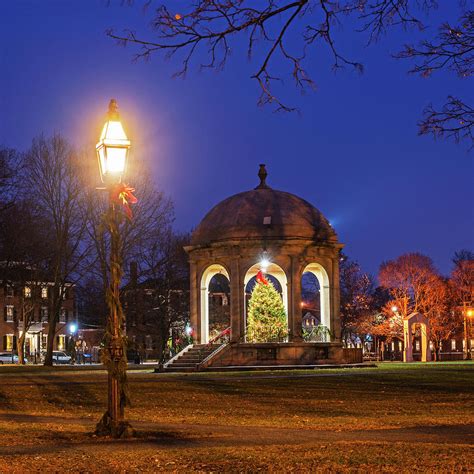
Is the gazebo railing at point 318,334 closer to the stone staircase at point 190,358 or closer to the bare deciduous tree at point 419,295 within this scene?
the stone staircase at point 190,358

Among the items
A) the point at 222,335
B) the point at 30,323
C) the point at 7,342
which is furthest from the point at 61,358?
the point at 222,335

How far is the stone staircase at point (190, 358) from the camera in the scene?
42188 millimetres

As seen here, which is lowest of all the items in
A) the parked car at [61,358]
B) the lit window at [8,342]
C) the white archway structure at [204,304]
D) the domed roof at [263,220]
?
the parked car at [61,358]

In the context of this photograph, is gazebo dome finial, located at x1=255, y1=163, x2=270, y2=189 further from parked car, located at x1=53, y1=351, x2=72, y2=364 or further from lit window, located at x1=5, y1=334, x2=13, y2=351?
lit window, located at x1=5, y1=334, x2=13, y2=351

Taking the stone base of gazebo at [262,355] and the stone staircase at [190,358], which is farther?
the stone staircase at [190,358]

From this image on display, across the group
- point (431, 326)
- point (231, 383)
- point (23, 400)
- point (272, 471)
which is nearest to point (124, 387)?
point (272, 471)

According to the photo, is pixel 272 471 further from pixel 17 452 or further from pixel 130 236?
pixel 130 236

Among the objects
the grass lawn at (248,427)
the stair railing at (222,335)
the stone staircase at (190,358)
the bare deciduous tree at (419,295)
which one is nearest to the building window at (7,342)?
the bare deciduous tree at (419,295)

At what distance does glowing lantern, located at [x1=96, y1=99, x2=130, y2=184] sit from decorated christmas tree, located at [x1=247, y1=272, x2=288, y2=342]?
29.3m

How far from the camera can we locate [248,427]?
1491 centimetres

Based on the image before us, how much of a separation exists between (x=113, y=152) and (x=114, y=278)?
1.85m

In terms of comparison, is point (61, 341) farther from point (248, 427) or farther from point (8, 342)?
point (248, 427)

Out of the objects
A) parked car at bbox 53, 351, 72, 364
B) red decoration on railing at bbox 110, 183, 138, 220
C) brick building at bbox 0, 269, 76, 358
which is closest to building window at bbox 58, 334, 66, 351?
brick building at bbox 0, 269, 76, 358

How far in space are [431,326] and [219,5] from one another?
70.7m
